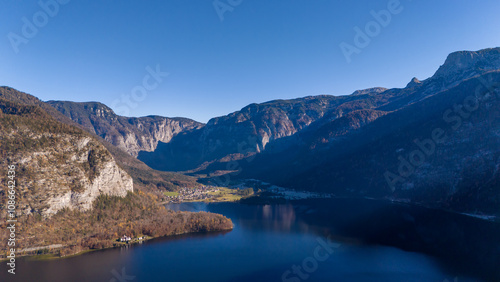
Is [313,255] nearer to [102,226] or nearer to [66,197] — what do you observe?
[102,226]

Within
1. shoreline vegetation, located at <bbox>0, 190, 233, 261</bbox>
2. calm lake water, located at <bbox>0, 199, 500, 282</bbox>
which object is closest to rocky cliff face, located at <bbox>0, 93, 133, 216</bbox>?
shoreline vegetation, located at <bbox>0, 190, 233, 261</bbox>

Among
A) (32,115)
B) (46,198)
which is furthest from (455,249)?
(32,115)

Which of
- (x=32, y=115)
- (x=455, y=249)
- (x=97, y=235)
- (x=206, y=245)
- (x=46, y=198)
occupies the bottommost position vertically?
(x=455, y=249)

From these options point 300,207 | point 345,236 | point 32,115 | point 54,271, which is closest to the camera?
point 54,271

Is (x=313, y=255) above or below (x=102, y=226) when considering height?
below

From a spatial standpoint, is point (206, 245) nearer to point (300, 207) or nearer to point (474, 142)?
point (300, 207)

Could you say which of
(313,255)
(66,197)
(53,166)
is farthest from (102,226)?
(313,255)
